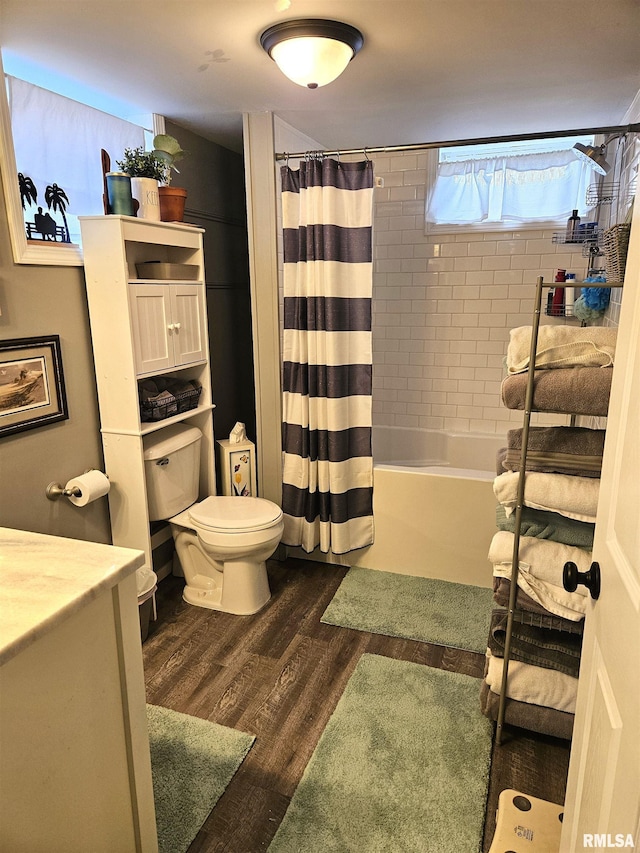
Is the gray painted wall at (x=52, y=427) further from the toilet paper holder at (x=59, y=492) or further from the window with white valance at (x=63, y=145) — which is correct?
the window with white valance at (x=63, y=145)

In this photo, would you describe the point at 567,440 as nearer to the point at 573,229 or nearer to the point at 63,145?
the point at 573,229

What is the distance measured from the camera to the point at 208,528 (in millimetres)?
2490

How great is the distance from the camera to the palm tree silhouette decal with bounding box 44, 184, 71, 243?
7.02 ft

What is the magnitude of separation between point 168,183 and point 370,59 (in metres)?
0.99

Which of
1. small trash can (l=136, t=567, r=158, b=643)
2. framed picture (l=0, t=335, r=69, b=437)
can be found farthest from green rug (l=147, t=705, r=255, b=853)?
framed picture (l=0, t=335, r=69, b=437)

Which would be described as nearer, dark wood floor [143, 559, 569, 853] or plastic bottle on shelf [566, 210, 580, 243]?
dark wood floor [143, 559, 569, 853]

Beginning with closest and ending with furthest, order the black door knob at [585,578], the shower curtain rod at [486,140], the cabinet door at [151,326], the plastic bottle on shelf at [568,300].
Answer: the black door knob at [585,578] → the shower curtain rod at [486,140] → the cabinet door at [151,326] → the plastic bottle on shelf at [568,300]

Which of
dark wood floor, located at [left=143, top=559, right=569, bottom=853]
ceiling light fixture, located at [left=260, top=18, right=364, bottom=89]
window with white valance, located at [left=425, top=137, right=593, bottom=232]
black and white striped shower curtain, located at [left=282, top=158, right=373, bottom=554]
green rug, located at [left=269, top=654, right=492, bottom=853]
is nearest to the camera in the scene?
green rug, located at [left=269, top=654, right=492, bottom=853]

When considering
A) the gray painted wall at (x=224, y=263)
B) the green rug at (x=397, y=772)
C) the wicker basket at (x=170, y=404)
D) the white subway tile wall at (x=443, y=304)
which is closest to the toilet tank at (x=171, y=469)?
the wicker basket at (x=170, y=404)

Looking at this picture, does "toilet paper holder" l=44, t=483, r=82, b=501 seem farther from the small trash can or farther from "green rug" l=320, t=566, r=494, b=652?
"green rug" l=320, t=566, r=494, b=652

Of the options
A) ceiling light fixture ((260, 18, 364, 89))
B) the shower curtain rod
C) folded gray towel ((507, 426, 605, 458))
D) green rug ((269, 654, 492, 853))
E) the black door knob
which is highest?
ceiling light fixture ((260, 18, 364, 89))

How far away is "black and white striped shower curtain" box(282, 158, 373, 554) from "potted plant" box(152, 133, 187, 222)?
0.51 metres

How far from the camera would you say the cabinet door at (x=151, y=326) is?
2238 millimetres

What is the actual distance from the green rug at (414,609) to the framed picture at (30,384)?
1.46 m
